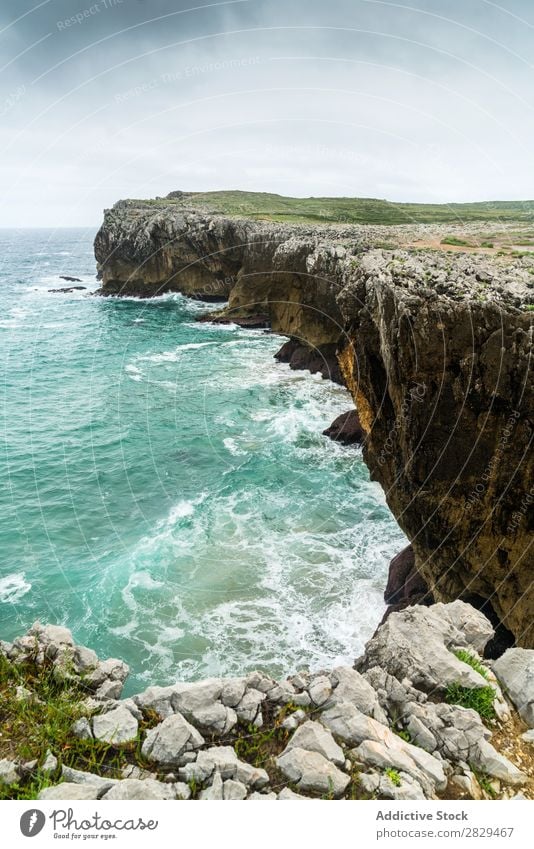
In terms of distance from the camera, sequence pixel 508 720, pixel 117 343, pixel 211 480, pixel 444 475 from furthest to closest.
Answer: pixel 117 343 < pixel 211 480 < pixel 444 475 < pixel 508 720

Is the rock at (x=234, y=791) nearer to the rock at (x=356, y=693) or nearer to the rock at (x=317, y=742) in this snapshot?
the rock at (x=317, y=742)

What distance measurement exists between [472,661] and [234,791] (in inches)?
217

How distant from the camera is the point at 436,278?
16.5m

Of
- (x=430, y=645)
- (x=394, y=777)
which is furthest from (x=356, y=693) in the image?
(x=430, y=645)

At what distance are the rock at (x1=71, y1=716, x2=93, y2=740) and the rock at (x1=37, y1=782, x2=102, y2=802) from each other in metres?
1.03

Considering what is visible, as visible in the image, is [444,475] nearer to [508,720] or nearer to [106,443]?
[508,720]

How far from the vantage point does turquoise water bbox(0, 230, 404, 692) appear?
19812 millimetres

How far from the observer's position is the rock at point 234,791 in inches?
278

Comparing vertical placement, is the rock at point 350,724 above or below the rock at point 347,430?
above

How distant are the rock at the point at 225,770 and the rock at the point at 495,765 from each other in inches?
138

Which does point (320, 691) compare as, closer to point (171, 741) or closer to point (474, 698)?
point (171, 741)

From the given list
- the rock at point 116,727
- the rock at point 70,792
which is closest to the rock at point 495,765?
the rock at point 116,727

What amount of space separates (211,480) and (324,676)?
22593 mm

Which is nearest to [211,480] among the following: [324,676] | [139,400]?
[139,400]
